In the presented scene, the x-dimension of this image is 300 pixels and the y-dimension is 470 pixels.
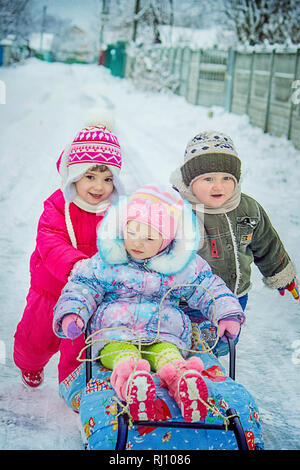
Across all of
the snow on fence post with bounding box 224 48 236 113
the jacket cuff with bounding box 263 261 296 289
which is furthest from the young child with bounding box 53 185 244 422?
the snow on fence post with bounding box 224 48 236 113

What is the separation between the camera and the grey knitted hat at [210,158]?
279 cm

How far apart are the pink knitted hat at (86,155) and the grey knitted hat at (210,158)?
0.40 metres

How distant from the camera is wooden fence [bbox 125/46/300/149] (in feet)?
33.2

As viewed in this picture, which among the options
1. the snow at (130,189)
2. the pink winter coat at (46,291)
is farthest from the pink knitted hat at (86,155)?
the snow at (130,189)

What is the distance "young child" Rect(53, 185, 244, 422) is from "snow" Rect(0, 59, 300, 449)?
546mm

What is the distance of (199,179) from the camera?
2.83 meters

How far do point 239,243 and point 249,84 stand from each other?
10611 millimetres

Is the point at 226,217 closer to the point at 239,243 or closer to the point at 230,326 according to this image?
the point at 239,243
